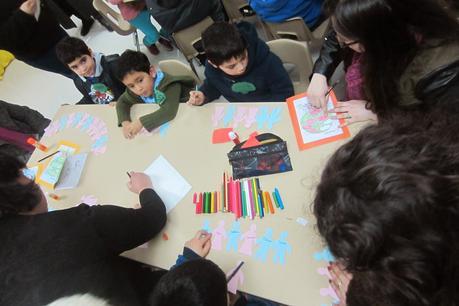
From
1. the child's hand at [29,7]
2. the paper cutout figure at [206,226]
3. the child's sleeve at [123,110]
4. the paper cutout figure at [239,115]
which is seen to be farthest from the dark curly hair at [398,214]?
the child's hand at [29,7]

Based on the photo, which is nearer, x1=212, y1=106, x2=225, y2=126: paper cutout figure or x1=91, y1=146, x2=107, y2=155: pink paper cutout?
x1=212, y1=106, x2=225, y2=126: paper cutout figure

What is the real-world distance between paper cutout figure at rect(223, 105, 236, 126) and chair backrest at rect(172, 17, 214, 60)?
1.14m

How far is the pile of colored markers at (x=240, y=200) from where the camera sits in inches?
48.7

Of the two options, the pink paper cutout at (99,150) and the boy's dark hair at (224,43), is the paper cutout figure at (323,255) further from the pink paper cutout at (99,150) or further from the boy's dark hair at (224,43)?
the pink paper cutout at (99,150)

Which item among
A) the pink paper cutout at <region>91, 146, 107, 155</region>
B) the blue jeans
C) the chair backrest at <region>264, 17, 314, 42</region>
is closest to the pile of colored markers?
the pink paper cutout at <region>91, 146, 107, 155</region>

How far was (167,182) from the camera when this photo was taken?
1473 millimetres

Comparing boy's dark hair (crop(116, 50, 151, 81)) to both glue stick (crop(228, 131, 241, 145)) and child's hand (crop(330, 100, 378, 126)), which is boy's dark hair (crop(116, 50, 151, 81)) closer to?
glue stick (crop(228, 131, 241, 145))

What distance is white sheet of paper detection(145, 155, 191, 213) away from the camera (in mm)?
1400

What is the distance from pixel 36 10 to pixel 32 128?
86cm

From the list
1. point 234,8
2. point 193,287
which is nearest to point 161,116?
point 193,287

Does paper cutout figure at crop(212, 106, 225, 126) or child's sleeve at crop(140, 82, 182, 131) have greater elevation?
child's sleeve at crop(140, 82, 182, 131)

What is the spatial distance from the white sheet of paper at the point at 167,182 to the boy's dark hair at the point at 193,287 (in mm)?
432

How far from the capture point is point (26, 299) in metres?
0.92

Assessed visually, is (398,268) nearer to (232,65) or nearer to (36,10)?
(232,65)
